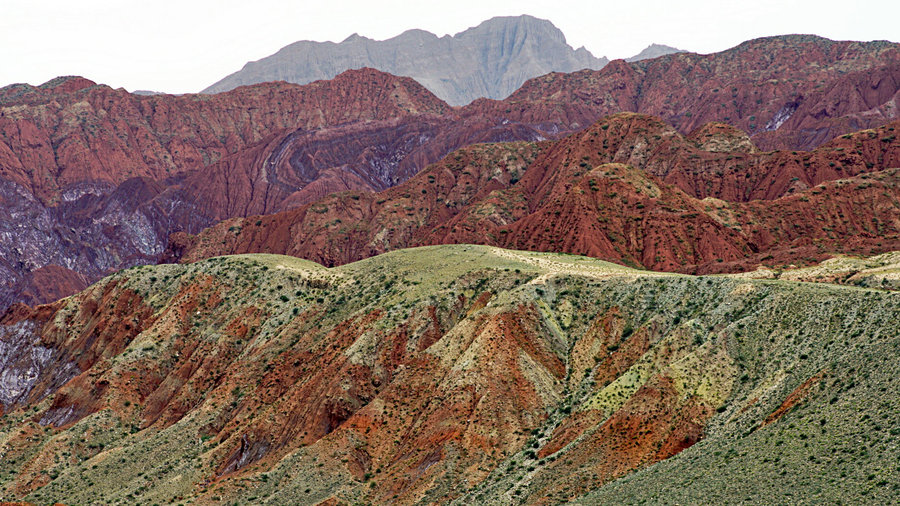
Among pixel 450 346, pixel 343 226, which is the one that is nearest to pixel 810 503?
pixel 450 346

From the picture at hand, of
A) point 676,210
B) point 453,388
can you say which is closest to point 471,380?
point 453,388

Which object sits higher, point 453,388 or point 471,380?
point 471,380

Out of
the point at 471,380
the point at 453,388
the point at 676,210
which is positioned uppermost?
the point at 676,210

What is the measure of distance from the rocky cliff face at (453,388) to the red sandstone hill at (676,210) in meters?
28.6

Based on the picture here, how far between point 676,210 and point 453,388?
261 feet

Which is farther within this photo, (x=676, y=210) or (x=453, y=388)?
(x=676, y=210)

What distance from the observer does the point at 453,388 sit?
72.1m

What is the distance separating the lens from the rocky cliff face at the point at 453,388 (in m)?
54.6

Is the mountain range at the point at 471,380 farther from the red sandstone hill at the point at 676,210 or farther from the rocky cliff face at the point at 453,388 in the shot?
the red sandstone hill at the point at 676,210

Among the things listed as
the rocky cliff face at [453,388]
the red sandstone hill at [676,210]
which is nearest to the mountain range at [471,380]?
the rocky cliff face at [453,388]

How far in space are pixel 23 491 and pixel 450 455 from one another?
150 feet

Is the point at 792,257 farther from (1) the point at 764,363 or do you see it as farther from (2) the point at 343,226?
(2) the point at 343,226

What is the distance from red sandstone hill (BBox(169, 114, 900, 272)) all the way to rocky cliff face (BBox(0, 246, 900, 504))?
28.6m

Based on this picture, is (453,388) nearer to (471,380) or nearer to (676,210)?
(471,380)
